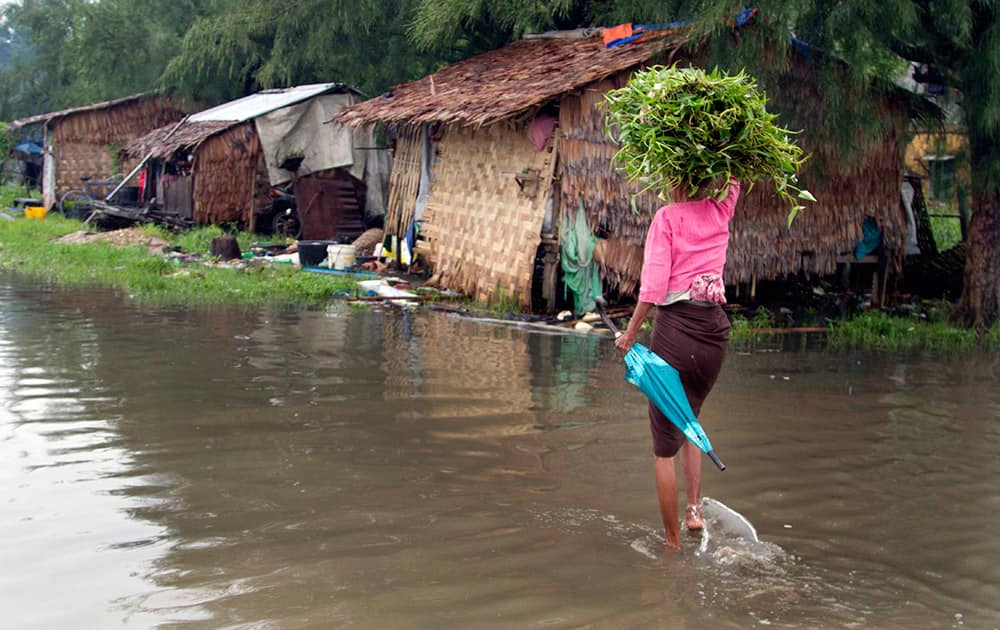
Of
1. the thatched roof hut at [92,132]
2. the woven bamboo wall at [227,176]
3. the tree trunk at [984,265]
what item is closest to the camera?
the tree trunk at [984,265]

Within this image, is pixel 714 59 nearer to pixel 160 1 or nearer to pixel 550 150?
pixel 550 150

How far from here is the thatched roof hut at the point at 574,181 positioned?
36.7 feet

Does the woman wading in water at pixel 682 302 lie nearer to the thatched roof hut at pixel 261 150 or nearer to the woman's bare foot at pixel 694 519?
the woman's bare foot at pixel 694 519

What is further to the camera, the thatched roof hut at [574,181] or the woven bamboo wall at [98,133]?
the woven bamboo wall at [98,133]

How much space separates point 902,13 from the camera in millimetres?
9094

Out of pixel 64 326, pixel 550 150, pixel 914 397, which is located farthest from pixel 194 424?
pixel 550 150

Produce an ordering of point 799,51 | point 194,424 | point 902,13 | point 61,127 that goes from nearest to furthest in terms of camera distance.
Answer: point 194,424, point 902,13, point 799,51, point 61,127

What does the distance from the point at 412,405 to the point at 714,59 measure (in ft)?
17.5

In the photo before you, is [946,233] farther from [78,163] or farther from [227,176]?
[78,163]

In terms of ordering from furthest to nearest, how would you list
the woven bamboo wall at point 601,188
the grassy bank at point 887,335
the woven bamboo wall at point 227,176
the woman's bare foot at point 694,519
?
the woven bamboo wall at point 227,176 → the woven bamboo wall at point 601,188 → the grassy bank at point 887,335 → the woman's bare foot at point 694,519

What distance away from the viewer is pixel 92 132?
1049 inches

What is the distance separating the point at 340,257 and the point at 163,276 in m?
2.83

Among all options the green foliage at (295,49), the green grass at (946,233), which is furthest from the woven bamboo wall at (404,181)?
→ the green grass at (946,233)

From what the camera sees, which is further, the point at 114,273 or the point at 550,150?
the point at 114,273
